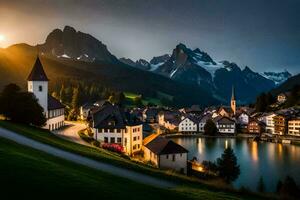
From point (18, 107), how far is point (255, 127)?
9193 cm

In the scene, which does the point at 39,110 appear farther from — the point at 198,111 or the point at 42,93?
the point at 198,111

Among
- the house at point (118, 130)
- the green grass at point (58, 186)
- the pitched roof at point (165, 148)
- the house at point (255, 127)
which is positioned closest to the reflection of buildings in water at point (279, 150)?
the house at point (255, 127)

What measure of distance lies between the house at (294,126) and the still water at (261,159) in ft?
58.6

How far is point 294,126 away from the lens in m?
113

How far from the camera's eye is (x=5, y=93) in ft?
159

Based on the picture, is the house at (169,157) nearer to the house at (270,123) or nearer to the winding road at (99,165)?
the winding road at (99,165)

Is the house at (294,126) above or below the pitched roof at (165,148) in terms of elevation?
above

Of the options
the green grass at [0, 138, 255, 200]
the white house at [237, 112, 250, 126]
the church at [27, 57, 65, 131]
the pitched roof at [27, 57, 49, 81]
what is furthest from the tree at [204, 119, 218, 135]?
the green grass at [0, 138, 255, 200]

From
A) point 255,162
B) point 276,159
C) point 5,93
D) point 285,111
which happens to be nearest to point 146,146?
point 5,93

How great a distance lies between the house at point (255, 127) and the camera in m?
123

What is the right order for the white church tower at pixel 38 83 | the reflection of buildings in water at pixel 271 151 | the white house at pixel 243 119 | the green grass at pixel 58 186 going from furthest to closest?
1. the white house at pixel 243 119
2. the reflection of buildings in water at pixel 271 151
3. the white church tower at pixel 38 83
4. the green grass at pixel 58 186

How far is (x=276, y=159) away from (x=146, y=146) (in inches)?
1224

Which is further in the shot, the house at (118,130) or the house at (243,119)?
the house at (243,119)

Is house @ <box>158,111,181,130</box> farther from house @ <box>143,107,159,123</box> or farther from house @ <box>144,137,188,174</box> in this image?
house @ <box>144,137,188,174</box>
